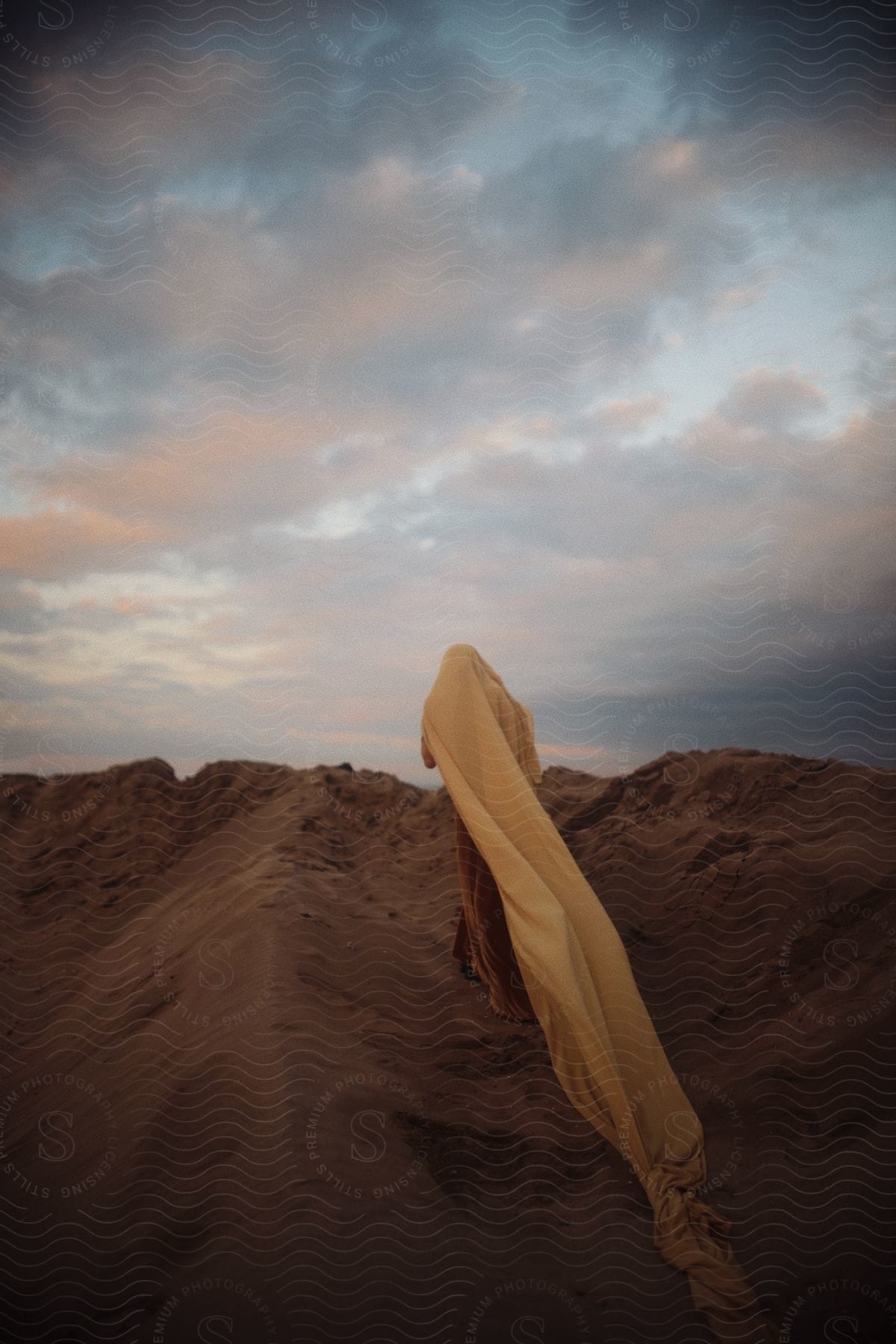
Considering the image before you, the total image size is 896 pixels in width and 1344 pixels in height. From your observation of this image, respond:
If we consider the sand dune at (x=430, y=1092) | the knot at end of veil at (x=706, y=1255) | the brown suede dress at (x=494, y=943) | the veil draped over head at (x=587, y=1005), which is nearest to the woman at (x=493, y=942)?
the brown suede dress at (x=494, y=943)

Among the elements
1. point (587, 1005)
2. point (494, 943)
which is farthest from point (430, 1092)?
point (587, 1005)

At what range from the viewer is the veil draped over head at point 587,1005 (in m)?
2.58

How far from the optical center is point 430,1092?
3.50 m

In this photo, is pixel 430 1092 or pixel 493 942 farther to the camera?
pixel 493 942

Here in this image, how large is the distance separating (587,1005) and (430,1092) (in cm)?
98

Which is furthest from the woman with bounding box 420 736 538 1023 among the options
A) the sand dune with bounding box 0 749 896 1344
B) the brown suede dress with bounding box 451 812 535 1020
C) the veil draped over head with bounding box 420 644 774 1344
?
the veil draped over head with bounding box 420 644 774 1344

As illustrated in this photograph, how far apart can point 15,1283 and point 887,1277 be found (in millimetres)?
3062

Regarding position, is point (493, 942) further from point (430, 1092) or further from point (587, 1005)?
point (587, 1005)

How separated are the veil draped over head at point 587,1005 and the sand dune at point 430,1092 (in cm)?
12

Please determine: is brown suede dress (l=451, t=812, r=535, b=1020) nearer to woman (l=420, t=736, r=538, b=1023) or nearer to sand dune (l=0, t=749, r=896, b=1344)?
woman (l=420, t=736, r=538, b=1023)

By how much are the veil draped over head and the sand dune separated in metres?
0.12

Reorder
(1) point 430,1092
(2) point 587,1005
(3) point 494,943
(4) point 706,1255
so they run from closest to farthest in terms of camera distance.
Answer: (4) point 706,1255, (2) point 587,1005, (1) point 430,1092, (3) point 494,943

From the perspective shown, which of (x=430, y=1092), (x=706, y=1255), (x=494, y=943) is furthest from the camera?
(x=494, y=943)

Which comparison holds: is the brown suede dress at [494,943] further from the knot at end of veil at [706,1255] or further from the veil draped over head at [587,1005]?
the knot at end of veil at [706,1255]
